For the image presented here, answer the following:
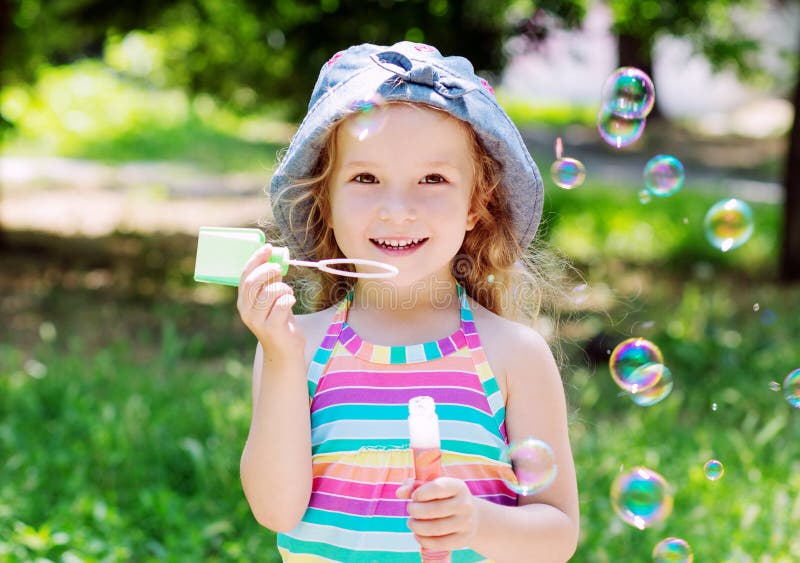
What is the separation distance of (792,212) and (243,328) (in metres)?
4.28

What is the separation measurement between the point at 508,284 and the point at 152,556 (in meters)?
1.76

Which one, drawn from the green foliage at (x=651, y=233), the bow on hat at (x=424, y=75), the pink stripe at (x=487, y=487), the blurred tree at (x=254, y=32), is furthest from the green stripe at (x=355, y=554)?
the green foliage at (x=651, y=233)

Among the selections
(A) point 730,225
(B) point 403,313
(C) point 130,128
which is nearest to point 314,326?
(B) point 403,313

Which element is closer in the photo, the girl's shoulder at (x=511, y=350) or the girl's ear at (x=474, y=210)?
the girl's shoulder at (x=511, y=350)

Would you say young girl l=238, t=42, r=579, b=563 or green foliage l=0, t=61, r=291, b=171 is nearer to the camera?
young girl l=238, t=42, r=579, b=563

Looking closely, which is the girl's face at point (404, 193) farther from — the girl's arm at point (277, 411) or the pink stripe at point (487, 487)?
the pink stripe at point (487, 487)

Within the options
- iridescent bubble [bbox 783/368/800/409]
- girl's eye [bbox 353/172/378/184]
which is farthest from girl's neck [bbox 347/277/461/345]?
iridescent bubble [bbox 783/368/800/409]

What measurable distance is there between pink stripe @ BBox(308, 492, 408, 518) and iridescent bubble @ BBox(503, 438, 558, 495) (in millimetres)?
203

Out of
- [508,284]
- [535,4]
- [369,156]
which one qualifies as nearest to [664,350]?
[535,4]

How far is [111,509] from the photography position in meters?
3.43

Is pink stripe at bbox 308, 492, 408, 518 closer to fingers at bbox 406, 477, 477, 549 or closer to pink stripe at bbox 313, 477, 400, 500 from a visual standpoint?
pink stripe at bbox 313, 477, 400, 500

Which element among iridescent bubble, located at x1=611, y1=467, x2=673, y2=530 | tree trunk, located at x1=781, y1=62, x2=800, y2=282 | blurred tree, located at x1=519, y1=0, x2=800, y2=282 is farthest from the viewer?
tree trunk, located at x1=781, y1=62, x2=800, y2=282

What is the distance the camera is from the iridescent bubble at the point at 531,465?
1741 mm

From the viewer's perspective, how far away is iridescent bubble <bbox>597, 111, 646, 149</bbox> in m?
2.56
